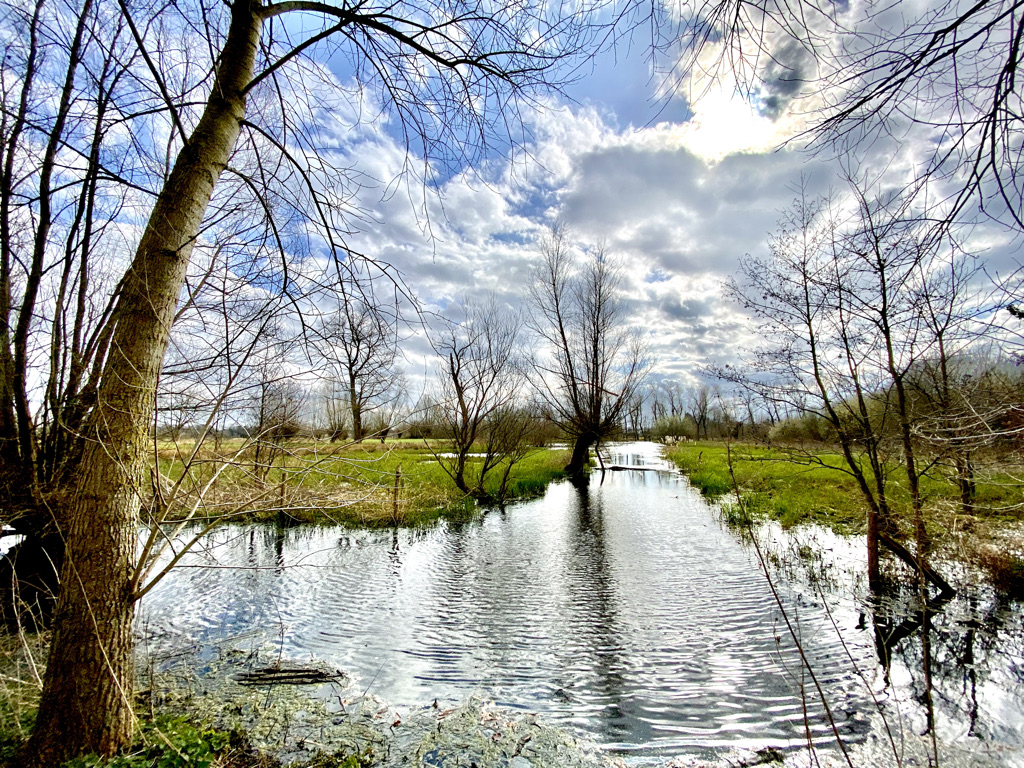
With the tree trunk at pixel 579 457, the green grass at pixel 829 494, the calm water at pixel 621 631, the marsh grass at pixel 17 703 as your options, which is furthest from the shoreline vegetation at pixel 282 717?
the tree trunk at pixel 579 457

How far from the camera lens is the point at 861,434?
21.2 feet

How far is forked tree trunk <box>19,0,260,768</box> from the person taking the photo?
2096 mm

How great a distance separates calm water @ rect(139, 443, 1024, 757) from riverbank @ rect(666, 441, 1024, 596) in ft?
2.87

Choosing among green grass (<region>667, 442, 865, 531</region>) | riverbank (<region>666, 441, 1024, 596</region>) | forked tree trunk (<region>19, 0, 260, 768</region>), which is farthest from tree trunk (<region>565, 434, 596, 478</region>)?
forked tree trunk (<region>19, 0, 260, 768</region>)

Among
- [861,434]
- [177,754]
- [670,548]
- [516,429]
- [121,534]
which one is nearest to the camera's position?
[121,534]

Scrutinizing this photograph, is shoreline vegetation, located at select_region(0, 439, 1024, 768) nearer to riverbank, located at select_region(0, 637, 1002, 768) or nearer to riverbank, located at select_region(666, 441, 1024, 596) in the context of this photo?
riverbank, located at select_region(0, 637, 1002, 768)

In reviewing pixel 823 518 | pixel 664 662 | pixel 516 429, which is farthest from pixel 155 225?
pixel 516 429

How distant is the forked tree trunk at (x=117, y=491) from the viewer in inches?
82.5

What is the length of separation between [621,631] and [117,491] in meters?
5.47

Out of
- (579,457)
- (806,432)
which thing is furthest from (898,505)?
(579,457)

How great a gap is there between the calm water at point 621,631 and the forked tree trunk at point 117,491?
1.83 feet

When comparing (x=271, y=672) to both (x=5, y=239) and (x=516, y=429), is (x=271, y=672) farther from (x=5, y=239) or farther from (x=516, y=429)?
(x=516, y=429)

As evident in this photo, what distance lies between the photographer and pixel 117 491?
2.17 metres

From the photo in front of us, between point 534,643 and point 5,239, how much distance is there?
7216mm
